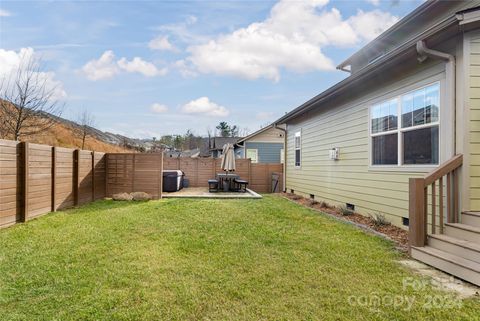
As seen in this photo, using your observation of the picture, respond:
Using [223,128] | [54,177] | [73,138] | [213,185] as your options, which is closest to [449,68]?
[54,177]

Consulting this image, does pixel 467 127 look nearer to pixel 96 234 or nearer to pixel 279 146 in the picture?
pixel 96 234

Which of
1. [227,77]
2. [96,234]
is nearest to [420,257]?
[96,234]

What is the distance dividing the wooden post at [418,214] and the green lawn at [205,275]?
0.36m

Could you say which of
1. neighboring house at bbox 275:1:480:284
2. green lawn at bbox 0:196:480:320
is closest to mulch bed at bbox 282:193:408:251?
neighboring house at bbox 275:1:480:284

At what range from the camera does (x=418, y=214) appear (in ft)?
13.2

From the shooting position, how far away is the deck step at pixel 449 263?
3121mm

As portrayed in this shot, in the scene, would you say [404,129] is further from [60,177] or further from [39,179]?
[60,177]

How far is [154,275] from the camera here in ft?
10.9

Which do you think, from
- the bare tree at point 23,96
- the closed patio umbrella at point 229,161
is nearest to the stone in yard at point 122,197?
the closed patio umbrella at point 229,161

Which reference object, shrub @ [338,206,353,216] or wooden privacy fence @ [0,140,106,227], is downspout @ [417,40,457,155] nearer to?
shrub @ [338,206,353,216]

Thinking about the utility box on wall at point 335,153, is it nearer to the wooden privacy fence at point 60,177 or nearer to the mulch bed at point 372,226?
the mulch bed at point 372,226

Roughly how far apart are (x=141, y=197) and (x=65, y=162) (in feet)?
8.88

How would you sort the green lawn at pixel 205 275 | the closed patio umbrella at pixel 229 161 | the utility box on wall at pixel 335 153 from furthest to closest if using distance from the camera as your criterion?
the closed patio umbrella at pixel 229 161 < the utility box on wall at pixel 335 153 < the green lawn at pixel 205 275

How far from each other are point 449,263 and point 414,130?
8.95 feet
